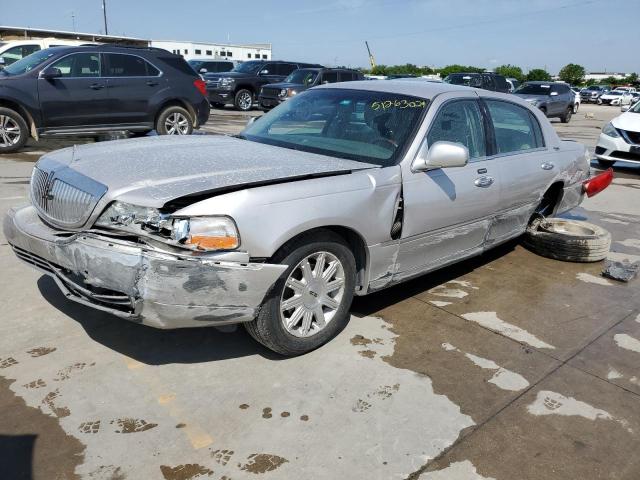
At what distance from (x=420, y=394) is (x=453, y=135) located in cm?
199

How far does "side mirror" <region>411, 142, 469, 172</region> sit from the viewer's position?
348 centimetres

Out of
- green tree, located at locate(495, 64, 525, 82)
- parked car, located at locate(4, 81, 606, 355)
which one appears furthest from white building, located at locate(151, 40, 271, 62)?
parked car, located at locate(4, 81, 606, 355)

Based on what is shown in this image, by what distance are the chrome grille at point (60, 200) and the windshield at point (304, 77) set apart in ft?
49.8

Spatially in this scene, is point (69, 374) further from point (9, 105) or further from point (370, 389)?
point (9, 105)

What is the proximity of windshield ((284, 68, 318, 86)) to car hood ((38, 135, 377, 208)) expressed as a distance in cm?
1454

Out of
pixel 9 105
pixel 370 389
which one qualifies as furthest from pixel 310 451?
pixel 9 105

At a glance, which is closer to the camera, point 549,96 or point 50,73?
point 50,73

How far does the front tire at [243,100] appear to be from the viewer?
64.8 feet

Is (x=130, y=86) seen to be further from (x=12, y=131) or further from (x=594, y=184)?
(x=594, y=184)

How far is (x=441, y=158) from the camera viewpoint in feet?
11.4

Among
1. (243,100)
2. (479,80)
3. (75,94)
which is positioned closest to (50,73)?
(75,94)

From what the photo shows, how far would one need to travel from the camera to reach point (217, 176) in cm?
284

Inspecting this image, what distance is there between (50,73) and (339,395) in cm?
825

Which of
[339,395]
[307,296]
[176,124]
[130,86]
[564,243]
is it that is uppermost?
[130,86]
